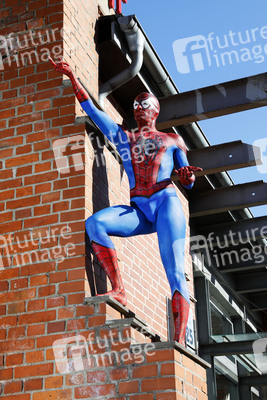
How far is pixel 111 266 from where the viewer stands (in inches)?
190

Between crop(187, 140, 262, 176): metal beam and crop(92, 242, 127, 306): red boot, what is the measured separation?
339 centimetres

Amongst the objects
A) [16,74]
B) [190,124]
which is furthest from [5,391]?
[190,124]

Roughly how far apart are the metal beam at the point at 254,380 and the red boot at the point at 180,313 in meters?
5.06

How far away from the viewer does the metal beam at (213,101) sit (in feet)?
22.6

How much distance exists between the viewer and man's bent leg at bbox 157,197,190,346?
15.7 ft

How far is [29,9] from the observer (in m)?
5.93

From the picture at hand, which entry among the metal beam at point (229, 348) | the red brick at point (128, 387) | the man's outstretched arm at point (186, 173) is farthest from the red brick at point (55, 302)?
the metal beam at point (229, 348)

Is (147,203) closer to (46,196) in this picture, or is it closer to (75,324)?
(46,196)

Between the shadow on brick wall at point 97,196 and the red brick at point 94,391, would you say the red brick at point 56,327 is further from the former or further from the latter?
the red brick at point 94,391

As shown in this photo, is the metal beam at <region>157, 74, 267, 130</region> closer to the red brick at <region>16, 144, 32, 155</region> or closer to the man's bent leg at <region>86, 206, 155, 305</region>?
the red brick at <region>16, 144, 32, 155</region>

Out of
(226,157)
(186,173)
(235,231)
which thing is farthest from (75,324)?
(235,231)

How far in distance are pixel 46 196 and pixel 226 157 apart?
11.1ft

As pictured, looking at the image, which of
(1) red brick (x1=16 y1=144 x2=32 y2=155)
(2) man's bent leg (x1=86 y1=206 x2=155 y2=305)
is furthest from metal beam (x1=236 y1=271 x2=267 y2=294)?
(1) red brick (x1=16 y1=144 x2=32 y2=155)

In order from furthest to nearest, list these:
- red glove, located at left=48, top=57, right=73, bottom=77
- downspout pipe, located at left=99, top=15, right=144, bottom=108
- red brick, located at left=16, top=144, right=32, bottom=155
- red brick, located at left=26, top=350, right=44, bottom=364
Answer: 1. downspout pipe, located at left=99, top=15, right=144, bottom=108
2. red brick, located at left=16, top=144, right=32, bottom=155
3. red glove, located at left=48, top=57, right=73, bottom=77
4. red brick, located at left=26, top=350, right=44, bottom=364
